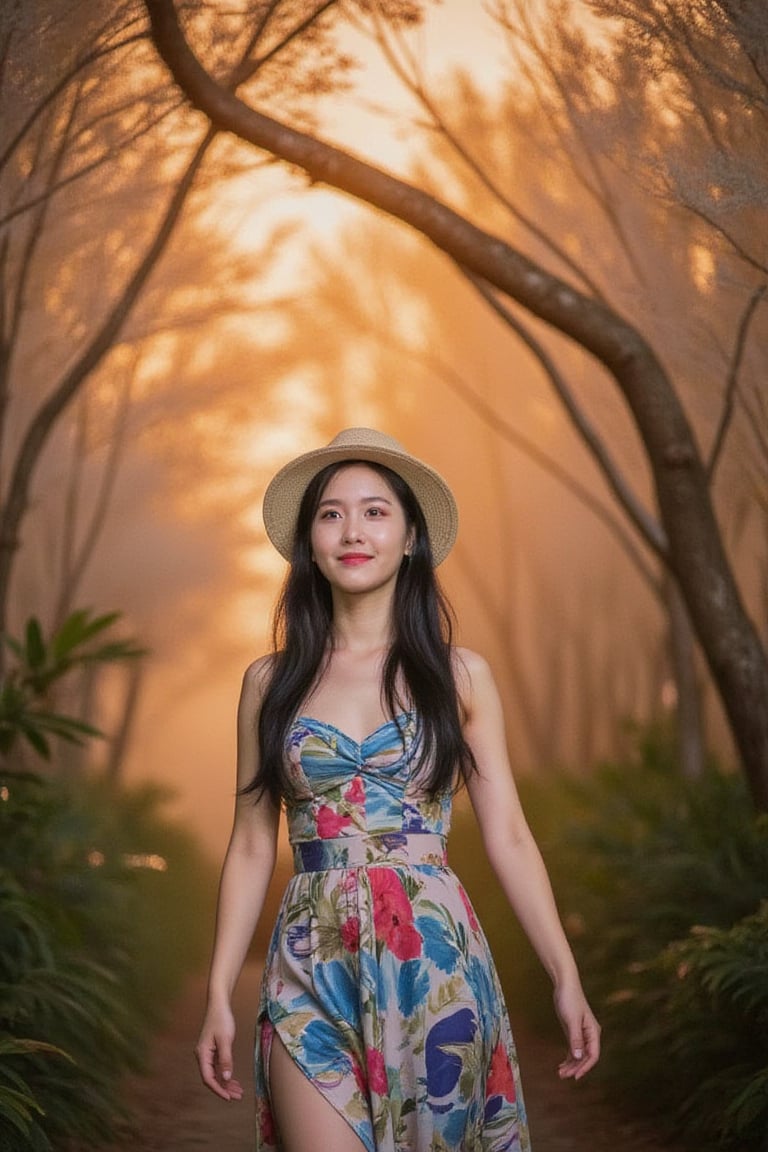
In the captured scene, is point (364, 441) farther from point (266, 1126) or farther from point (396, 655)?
point (266, 1126)

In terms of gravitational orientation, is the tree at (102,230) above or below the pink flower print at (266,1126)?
above

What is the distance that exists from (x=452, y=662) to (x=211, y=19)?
287 cm

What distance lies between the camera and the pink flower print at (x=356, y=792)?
308 cm

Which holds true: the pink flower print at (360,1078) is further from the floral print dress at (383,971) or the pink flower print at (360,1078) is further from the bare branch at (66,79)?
the bare branch at (66,79)

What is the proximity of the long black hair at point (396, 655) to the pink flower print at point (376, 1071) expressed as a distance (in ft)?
1.66

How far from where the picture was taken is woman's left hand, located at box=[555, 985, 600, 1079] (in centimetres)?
304

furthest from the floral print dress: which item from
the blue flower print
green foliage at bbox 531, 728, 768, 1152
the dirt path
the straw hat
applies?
the dirt path

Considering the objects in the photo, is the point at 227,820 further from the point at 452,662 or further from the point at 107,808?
the point at 452,662

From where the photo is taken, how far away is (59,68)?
16.3 ft

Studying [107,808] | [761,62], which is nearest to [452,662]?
[761,62]

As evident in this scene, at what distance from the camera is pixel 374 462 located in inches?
135

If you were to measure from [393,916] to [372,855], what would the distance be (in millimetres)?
127

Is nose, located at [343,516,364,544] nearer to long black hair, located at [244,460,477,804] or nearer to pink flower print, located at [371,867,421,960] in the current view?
long black hair, located at [244,460,477,804]

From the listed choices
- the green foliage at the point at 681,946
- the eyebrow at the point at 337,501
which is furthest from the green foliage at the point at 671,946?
the eyebrow at the point at 337,501
